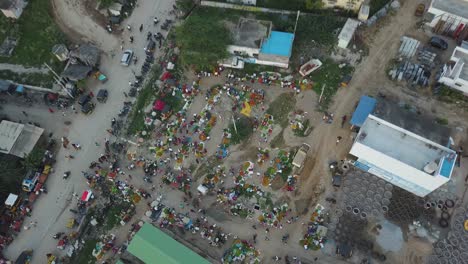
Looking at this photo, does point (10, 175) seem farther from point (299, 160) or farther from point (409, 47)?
point (409, 47)

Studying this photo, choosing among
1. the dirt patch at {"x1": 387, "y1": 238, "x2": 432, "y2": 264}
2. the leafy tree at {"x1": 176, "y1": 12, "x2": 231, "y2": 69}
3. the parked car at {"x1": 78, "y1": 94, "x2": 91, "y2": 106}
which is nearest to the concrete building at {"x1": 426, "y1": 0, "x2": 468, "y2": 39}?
the leafy tree at {"x1": 176, "y1": 12, "x2": 231, "y2": 69}

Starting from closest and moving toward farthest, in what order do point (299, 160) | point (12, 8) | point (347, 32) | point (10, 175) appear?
point (299, 160) → point (10, 175) → point (347, 32) → point (12, 8)

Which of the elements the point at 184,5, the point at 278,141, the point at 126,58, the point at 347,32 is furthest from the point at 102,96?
the point at 347,32

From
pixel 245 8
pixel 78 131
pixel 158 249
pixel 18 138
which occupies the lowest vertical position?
pixel 158 249

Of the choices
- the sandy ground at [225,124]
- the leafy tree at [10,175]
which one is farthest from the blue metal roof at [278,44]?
the leafy tree at [10,175]

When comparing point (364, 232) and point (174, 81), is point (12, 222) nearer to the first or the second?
point (174, 81)

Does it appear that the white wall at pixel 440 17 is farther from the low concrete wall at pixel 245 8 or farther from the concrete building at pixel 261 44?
the concrete building at pixel 261 44

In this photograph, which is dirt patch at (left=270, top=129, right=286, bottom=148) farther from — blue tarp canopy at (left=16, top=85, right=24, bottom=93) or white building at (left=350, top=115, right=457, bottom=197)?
blue tarp canopy at (left=16, top=85, right=24, bottom=93)
